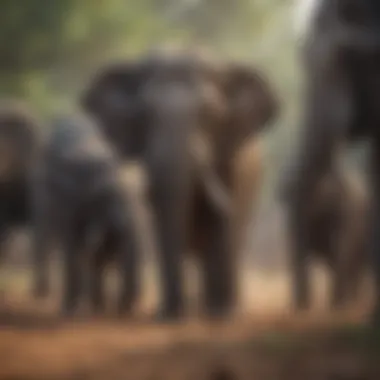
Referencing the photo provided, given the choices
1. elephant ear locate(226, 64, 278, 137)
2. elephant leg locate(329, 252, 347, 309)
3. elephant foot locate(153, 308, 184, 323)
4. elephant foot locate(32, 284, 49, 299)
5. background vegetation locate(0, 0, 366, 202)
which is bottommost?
elephant foot locate(153, 308, 184, 323)

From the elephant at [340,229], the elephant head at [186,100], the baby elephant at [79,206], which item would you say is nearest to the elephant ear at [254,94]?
the elephant head at [186,100]

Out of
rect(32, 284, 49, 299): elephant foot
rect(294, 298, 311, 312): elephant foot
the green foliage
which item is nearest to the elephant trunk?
the green foliage

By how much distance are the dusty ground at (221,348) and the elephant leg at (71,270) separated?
2.4 inches

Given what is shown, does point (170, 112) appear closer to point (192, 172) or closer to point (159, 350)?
point (192, 172)

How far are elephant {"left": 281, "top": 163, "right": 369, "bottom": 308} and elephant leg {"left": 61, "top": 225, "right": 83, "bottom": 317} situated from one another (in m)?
0.38

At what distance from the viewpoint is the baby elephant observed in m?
1.79

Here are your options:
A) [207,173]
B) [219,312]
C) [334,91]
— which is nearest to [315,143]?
[334,91]

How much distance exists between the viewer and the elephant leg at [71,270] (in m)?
1.77

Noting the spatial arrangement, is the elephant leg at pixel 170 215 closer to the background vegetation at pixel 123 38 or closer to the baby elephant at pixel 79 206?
the baby elephant at pixel 79 206

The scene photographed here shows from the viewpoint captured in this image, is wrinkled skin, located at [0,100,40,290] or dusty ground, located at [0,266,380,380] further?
wrinkled skin, located at [0,100,40,290]

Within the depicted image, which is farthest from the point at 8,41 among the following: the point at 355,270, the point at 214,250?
the point at 355,270

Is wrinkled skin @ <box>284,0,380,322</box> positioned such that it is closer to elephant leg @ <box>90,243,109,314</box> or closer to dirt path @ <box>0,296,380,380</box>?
dirt path @ <box>0,296,380,380</box>

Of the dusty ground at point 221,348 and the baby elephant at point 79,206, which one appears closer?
the dusty ground at point 221,348

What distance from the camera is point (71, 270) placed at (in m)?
1.81
